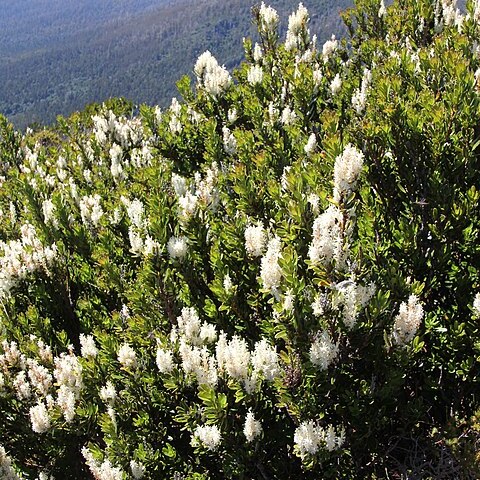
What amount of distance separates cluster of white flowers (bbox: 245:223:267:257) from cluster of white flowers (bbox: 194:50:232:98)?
4655mm

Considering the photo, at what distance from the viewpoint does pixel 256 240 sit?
3768 millimetres

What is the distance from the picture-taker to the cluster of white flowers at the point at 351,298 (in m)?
3.01

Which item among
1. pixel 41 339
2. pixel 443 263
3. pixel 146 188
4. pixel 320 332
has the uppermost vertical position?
pixel 146 188

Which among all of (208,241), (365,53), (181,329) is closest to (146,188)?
(208,241)

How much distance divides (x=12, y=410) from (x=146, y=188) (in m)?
3.16

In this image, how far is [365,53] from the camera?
8695 millimetres

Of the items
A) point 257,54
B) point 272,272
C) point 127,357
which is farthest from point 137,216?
point 257,54

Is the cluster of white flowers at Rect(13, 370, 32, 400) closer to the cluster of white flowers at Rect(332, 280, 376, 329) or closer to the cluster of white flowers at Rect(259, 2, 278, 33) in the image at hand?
the cluster of white flowers at Rect(332, 280, 376, 329)

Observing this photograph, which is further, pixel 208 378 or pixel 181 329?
pixel 181 329

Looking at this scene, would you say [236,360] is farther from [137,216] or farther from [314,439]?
[137,216]

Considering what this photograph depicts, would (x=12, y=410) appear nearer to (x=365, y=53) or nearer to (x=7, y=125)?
(x=365, y=53)

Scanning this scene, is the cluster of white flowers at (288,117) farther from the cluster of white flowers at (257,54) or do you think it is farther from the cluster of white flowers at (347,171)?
the cluster of white flowers at (347,171)

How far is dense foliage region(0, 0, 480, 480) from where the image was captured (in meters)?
3.23

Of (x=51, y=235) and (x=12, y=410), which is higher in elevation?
(x=51, y=235)
